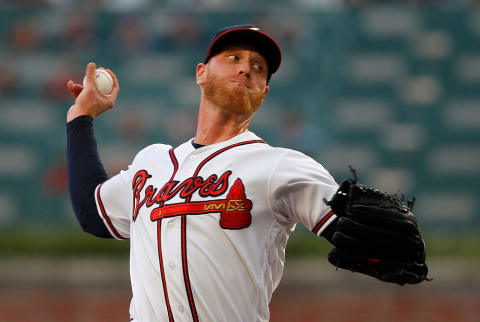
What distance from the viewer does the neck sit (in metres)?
2.81

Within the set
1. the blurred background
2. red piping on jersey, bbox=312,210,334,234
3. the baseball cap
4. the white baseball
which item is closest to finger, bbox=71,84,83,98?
the white baseball

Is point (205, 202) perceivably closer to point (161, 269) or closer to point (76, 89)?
point (161, 269)

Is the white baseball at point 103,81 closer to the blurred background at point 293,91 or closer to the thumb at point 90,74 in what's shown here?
the thumb at point 90,74

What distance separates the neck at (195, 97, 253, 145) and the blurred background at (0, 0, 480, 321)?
17.8ft

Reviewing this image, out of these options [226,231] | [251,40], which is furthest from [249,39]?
[226,231]

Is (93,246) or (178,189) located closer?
(178,189)

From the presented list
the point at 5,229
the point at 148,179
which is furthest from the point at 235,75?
the point at 5,229

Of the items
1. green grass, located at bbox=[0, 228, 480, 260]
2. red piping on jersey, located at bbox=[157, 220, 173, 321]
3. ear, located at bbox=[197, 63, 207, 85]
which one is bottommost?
green grass, located at bbox=[0, 228, 480, 260]

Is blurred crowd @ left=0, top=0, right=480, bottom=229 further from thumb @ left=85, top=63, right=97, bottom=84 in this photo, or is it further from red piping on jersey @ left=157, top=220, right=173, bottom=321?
red piping on jersey @ left=157, top=220, right=173, bottom=321

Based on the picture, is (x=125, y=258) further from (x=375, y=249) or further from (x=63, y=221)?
(x=375, y=249)

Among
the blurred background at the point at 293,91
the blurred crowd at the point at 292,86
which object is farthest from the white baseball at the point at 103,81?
the blurred crowd at the point at 292,86

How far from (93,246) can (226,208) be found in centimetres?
549

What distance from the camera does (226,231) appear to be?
255 cm

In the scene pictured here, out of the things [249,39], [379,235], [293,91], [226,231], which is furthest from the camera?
[293,91]
